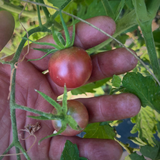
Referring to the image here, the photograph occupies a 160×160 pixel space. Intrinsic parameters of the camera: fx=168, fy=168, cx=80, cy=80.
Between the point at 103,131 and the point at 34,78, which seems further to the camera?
the point at 103,131

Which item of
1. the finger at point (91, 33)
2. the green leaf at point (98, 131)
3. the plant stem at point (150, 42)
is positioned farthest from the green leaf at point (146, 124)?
the finger at point (91, 33)

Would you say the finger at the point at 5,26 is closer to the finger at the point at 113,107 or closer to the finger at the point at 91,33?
the finger at the point at 91,33

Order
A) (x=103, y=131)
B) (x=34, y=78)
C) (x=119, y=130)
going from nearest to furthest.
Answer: (x=34, y=78) < (x=103, y=131) < (x=119, y=130)

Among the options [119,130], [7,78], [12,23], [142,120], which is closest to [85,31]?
[12,23]

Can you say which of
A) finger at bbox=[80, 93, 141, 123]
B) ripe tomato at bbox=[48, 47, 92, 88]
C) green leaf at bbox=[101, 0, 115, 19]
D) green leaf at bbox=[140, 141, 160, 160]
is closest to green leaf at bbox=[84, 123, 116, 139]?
finger at bbox=[80, 93, 141, 123]

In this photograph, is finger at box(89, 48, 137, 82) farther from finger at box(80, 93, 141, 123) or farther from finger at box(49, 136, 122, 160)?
Result: finger at box(49, 136, 122, 160)

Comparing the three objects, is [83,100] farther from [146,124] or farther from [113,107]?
[146,124]

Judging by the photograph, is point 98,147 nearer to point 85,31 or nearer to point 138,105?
point 138,105
